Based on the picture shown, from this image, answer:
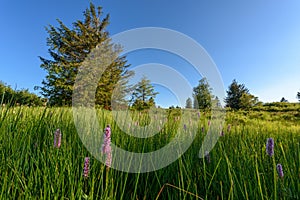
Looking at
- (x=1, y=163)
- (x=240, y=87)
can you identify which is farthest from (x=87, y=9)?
(x=240, y=87)

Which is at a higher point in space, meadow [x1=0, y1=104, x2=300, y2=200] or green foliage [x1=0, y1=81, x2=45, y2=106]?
green foliage [x1=0, y1=81, x2=45, y2=106]

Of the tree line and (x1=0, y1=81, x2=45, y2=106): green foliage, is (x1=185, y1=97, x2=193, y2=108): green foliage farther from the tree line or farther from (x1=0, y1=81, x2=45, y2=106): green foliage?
the tree line

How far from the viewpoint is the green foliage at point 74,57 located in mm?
20344

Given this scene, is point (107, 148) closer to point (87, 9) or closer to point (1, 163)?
point (1, 163)

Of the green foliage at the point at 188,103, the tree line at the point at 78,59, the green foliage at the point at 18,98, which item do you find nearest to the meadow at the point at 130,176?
the green foliage at the point at 18,98

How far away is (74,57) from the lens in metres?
23.2

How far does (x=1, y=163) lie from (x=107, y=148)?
774 mm

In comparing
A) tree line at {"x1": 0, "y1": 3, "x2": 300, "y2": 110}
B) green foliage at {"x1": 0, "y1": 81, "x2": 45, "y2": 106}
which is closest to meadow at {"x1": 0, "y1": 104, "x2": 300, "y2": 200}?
green foliage at {"x1": 0, "y1": 81, "x2": 45, "y2": 106}

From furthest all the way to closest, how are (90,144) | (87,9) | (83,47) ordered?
(87,9), (83,47), (90,144)

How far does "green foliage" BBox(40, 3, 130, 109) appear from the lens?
20344mm

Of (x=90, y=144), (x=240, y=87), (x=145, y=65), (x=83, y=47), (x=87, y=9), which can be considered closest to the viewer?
(x=90, y=144)

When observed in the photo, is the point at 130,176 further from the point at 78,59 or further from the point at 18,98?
the point at 78,59

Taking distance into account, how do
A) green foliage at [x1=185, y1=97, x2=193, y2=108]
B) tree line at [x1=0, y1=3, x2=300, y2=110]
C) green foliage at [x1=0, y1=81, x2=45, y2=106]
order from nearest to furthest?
green foliage at [x1=0, y1=81, x2=45, y2=106] < green foliage at [x1=185, y1=97, x2=193, y2=108] < tree line at [x1=0, y1=3, x2=300, y2=110]

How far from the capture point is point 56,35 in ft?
78.6
